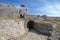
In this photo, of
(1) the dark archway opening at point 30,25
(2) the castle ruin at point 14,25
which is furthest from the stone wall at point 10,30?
(1) the dark archway opening at point 30,25

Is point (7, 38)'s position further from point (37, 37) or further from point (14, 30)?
point (37, 37)

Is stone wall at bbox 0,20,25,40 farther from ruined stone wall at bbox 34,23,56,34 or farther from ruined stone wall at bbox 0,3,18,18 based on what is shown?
ruined stone wall at bbox 34,23,56,34

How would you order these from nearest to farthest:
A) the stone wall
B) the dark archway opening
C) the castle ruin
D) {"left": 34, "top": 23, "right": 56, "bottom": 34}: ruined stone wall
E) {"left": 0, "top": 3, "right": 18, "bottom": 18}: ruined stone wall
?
the stone wall
the castle ruin
{"left": 0, "top": 3, "right": 18, "bottom": 18}: ruined stone wall
{"left": 34, "top": 23, "right": 56, "bottom": 34}: ruined stone wall
the dark archway opening

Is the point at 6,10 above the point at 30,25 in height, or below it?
above

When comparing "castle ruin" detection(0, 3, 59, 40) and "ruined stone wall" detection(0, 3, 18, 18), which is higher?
"ruined stone wall" detection(0, 3, 18, 18)

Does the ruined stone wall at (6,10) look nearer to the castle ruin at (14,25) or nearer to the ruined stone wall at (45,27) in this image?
the castle ruin at (14,25)

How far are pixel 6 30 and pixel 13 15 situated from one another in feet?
24.9

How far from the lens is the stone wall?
23.2 metres

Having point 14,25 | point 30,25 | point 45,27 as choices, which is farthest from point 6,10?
point 45,27

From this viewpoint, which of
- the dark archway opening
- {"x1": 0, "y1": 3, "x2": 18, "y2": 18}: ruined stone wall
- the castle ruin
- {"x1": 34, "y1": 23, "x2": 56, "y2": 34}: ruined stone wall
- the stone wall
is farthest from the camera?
the dark archway opening

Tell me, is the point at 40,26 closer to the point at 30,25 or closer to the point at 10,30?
the point at 30,25

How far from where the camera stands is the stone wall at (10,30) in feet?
76.3

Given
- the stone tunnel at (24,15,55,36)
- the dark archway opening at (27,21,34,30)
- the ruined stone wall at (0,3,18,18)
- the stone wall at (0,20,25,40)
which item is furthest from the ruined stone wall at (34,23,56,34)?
the ruined stone wall at (0,3,18,18)

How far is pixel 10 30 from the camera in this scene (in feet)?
79.5
